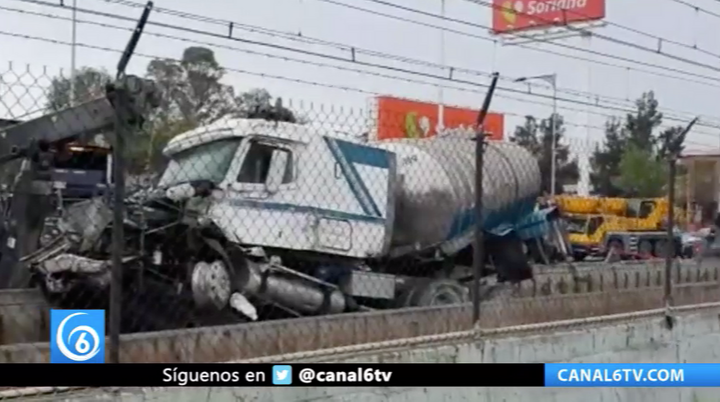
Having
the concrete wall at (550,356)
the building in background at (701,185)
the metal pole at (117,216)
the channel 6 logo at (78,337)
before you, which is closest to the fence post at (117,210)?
the metal pole at (117,216)

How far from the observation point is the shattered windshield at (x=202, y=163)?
921cm

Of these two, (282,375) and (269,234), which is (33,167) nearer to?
(269,234)

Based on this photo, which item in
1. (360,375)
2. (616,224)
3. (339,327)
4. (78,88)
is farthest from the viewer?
(616,224)

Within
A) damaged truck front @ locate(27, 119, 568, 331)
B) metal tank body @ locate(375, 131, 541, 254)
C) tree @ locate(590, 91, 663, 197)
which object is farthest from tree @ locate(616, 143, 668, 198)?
metal tank body @ locate(375, 131, 541, 254)

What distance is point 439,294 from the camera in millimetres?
10586

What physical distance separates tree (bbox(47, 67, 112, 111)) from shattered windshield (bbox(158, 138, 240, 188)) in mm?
1084

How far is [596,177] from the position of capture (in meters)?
38.9

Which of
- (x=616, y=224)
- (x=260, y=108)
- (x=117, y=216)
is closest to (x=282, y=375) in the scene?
(x=117, y=216)

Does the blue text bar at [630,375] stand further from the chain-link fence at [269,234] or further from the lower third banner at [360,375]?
the chain-link fence at [269,234]

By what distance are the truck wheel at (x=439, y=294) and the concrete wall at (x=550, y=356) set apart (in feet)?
13.7

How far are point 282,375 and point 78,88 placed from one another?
5.23m

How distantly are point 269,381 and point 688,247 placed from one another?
2216 cm

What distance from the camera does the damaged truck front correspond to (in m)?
7.83

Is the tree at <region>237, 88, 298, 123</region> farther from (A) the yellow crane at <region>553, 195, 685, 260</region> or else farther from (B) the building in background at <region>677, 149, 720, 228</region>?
(A) the yellow crane at <region>553, 195, 685, 260</region>
